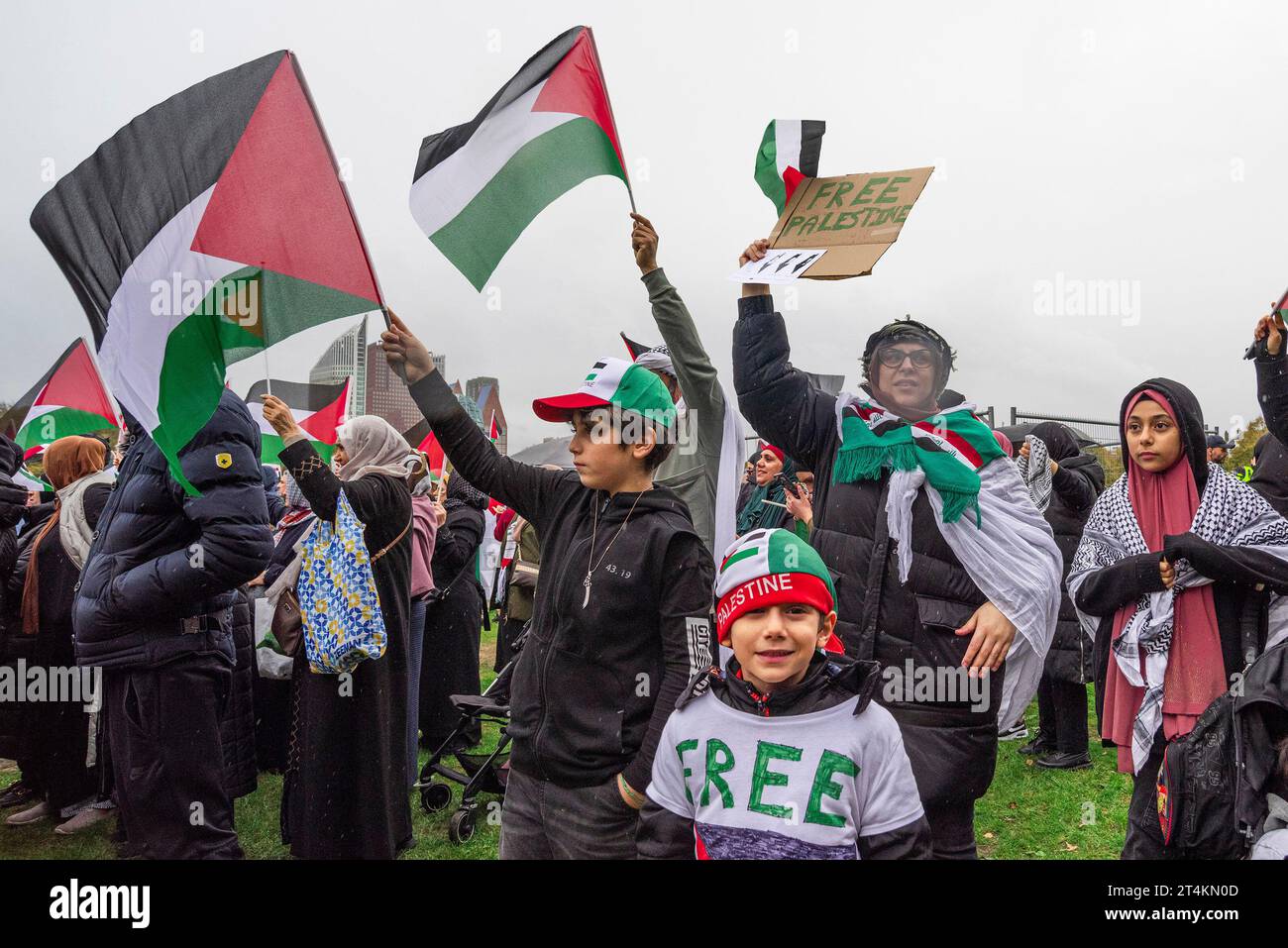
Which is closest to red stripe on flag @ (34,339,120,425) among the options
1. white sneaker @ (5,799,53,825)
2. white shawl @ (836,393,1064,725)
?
white sneaker @ (5,799,53,825)

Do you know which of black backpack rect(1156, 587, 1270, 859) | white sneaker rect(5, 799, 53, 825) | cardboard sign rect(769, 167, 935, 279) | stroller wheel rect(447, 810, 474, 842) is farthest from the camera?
white sneaker rect(5, 799, 53, 825)

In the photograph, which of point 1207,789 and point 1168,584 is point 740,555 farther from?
point 1168,584

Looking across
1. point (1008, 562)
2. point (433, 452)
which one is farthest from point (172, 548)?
point (433, 452)

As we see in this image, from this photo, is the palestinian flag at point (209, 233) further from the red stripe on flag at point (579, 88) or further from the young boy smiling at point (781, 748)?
the young boy smiling at point (781, 748)

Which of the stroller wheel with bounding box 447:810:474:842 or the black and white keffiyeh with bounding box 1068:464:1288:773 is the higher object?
the black and white keffiyeh with bounding box 1068:464:1288:773

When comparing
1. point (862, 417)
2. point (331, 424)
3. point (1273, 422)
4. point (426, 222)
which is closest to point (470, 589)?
point (331, 424)

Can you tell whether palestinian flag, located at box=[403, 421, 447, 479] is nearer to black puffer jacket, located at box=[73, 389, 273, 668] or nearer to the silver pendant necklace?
black puffer jacket, located at box=[73, 389, 273, 668]

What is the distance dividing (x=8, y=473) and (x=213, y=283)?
3.05 meters

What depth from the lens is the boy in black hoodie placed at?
2668 millimetres

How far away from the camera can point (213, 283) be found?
3324mm

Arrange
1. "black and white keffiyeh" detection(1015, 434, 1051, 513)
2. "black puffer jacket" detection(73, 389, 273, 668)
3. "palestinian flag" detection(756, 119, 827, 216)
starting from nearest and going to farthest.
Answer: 1. "palestinian flag" detection(756, 119, 827, 216)
2. "black puffer jacket" detection(73, 389, 273, 668)
3. "black and white keffiyeh" detection(1015, 434, 1051, 513)

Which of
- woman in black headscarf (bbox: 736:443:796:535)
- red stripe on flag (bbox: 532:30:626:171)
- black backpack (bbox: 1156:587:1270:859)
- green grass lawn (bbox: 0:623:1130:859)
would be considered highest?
red stripe on flag (bbox: 532:30:626:171)

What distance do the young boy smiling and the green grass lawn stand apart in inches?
112

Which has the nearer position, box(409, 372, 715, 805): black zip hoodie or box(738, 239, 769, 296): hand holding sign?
box(409, 372, 715, 805): black zip hoodie
